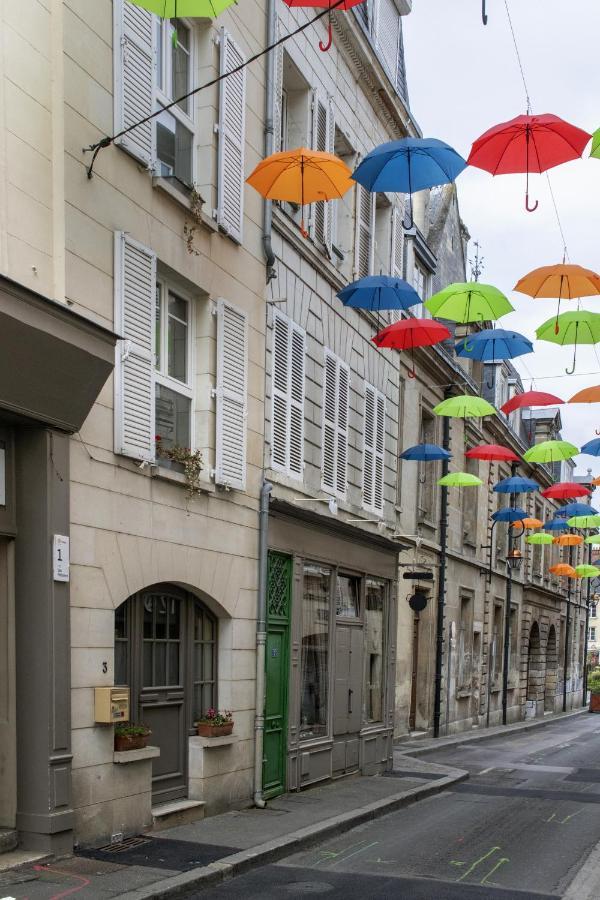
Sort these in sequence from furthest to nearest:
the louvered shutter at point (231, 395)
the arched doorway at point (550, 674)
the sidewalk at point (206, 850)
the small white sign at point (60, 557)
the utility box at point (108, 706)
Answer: the arched doorway at point (550, 674)
the louvered shutter at point (231, 395)
the utility box at point (108, 706)
the small white sign at point (60, 557)
the sidewalk at point (206, 850)

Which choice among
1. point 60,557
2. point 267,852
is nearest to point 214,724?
point 267,852

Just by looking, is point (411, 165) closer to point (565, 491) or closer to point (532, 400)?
point (532, 400)

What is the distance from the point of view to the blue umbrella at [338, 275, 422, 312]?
13463 millimetres

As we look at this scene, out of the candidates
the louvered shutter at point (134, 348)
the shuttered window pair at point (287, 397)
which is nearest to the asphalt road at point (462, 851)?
the louvered shutter at point (134, 348)

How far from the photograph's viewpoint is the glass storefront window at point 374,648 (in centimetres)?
1691

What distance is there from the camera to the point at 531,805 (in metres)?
14.4

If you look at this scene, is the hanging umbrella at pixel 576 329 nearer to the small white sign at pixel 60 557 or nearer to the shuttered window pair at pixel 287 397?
the shuttered window pair at pixel 287 397

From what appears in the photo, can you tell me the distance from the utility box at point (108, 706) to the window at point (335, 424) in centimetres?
656

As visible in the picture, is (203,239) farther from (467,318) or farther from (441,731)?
(441,731)

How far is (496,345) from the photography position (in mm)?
14766

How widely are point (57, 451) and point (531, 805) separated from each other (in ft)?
29.6

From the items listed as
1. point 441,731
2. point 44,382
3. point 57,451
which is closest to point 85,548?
point 57,451

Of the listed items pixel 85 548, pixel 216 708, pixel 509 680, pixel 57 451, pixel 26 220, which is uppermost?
pixel 26 220

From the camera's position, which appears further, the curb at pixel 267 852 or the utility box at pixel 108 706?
the utility box at pixel 108 706
